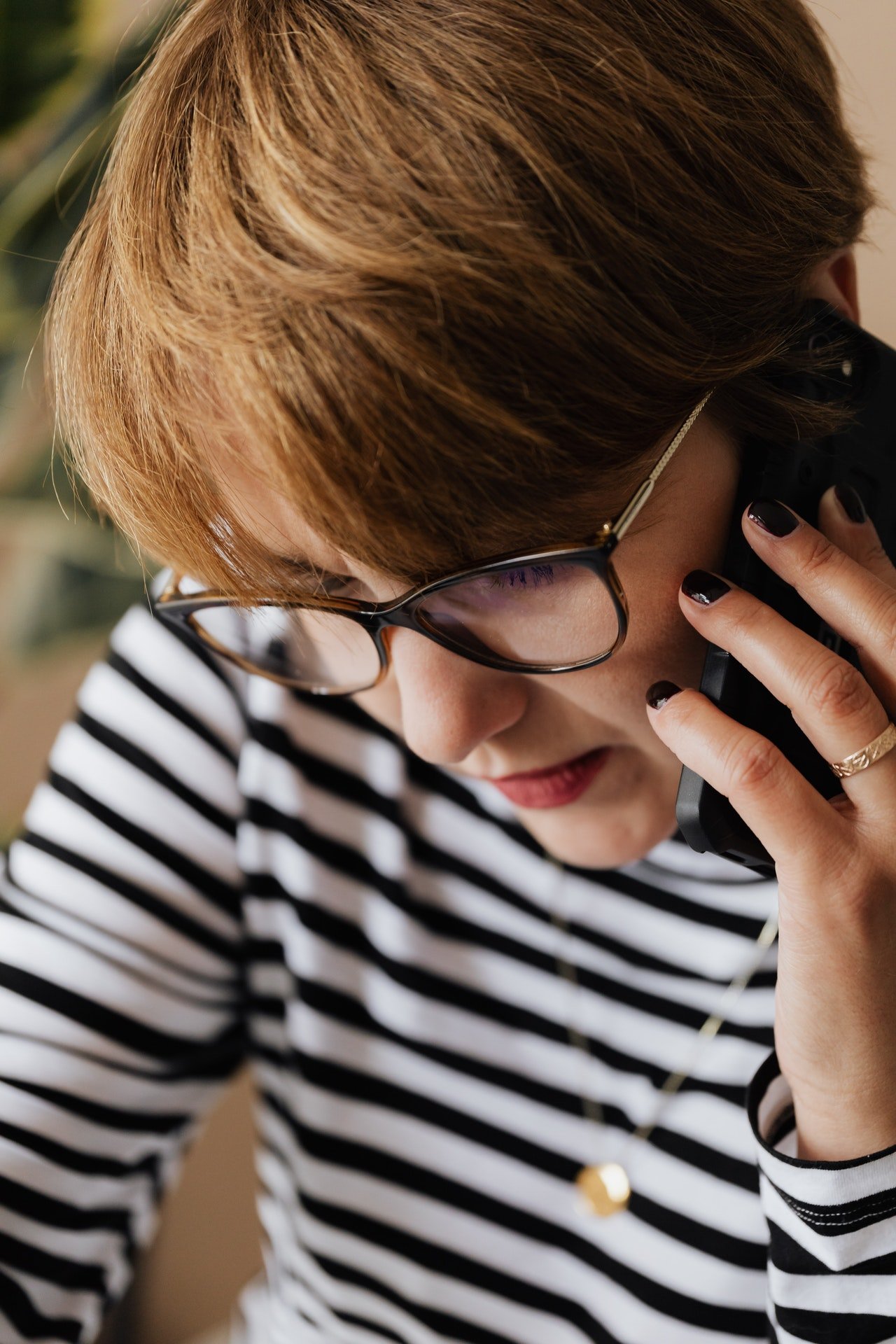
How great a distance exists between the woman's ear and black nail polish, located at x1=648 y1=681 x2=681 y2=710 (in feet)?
Result: 0.87

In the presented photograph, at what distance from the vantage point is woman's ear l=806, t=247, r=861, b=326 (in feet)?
2.32

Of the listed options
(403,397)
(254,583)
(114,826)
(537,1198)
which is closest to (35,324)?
(114,826)

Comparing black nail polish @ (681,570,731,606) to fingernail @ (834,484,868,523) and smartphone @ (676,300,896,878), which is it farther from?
fingernail @ (834,484,868,523)

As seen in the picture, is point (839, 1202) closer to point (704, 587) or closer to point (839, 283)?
point (704, 587)

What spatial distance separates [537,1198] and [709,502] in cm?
67

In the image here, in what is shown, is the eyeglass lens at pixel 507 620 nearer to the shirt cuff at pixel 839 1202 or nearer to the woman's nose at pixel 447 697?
the woman's nose at pixel 447 697

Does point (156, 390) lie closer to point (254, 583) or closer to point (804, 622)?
point (254, 583)

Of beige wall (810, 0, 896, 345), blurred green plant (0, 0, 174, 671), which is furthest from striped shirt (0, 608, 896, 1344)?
beige wall (810, 0, 896, 345)

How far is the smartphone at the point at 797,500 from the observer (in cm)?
69

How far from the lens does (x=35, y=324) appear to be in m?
1.17

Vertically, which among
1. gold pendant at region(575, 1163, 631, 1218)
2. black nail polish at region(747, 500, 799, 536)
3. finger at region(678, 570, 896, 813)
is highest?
black nail polish at region(747, 500, 799, 536)

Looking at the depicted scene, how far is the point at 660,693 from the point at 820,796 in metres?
0.12

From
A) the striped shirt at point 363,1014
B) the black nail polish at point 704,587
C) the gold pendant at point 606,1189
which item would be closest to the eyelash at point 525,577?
the black nail polish at point 704,587

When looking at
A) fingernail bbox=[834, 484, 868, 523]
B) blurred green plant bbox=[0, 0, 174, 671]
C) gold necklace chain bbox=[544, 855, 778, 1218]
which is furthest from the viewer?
blurred green plant bbox=[0, 0, 174, 671]
